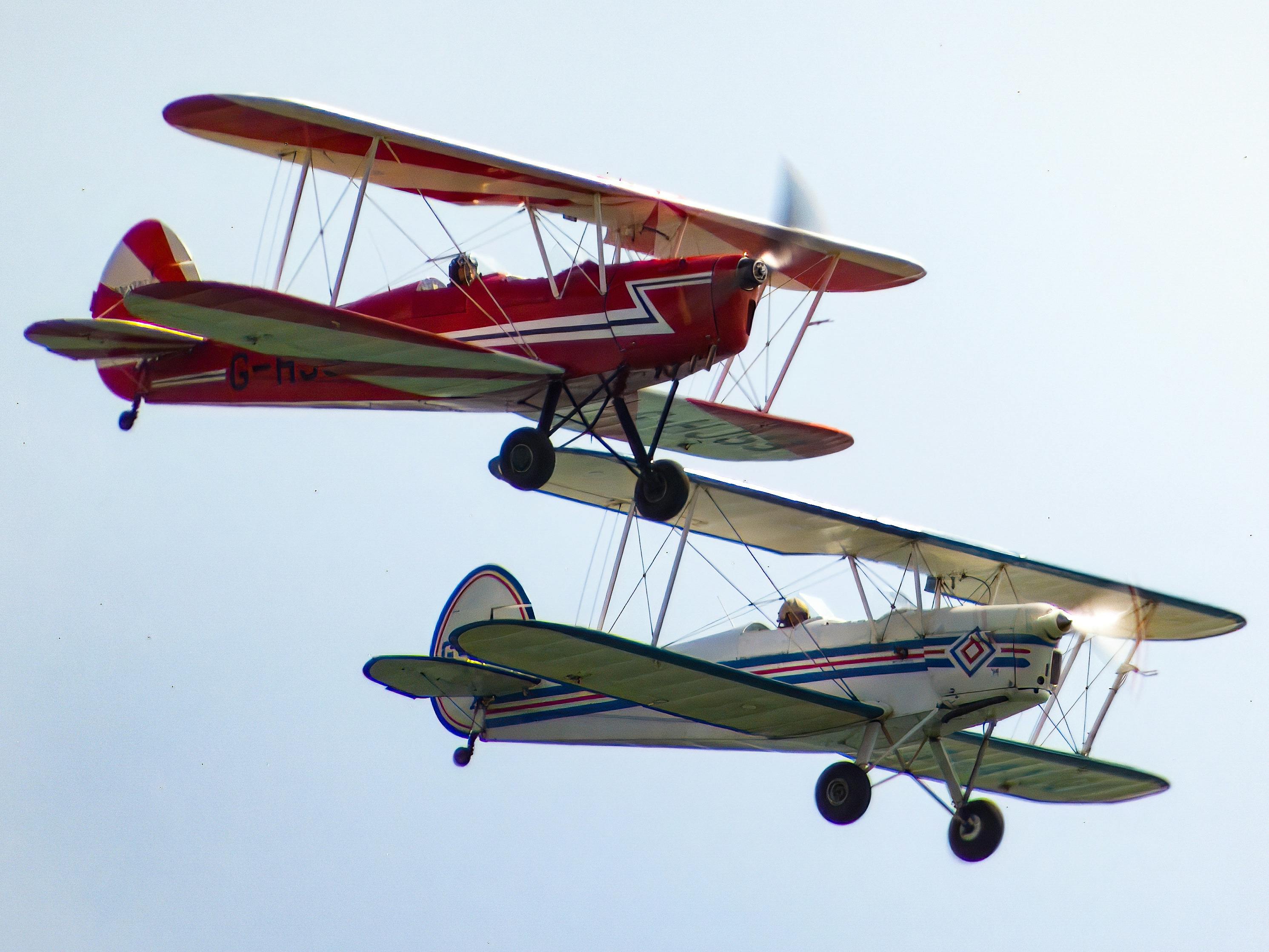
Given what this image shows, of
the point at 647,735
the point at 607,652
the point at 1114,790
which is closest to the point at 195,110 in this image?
the point at 607,652

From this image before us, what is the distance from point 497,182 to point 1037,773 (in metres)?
8.65

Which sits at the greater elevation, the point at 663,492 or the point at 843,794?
the point at 663,492

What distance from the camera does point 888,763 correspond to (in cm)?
1927

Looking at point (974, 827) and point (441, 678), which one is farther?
point (441, 678)

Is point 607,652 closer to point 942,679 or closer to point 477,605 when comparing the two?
point 942,679

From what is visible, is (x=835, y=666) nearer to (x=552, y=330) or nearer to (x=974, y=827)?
(x=974, y=827)

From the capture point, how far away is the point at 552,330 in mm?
15836

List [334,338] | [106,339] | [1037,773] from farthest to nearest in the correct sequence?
1. [1037,773]
2. [106,339]
3. [334,338]

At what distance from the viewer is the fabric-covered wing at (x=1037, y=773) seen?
19.3 m

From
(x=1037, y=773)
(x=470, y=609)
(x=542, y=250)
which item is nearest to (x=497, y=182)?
(x=542, y=250)

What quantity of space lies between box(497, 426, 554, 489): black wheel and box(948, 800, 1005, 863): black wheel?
4851 mm

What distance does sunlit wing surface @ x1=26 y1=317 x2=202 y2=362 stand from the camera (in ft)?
51.3

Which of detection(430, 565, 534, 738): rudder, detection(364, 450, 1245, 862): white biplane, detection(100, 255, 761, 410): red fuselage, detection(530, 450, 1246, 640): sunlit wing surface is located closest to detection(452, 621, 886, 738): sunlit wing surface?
detection(364, 450, 1245, 862): white biplane

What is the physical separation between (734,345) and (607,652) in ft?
8.88
